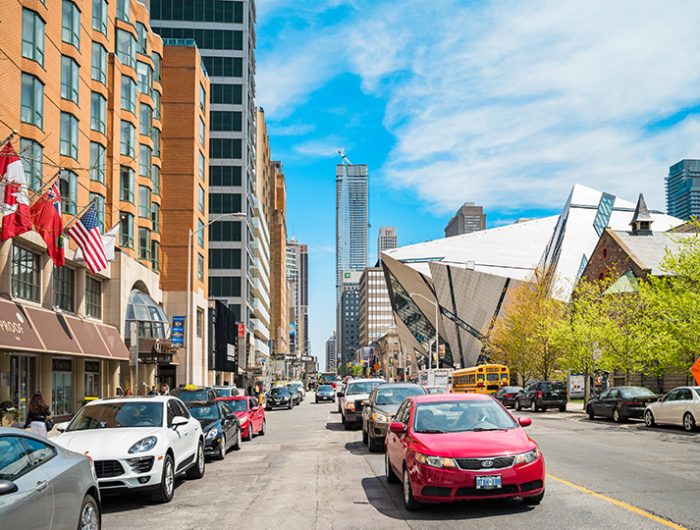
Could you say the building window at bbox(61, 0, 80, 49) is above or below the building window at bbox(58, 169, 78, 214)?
above

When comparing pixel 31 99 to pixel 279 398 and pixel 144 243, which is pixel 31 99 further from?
pixel 279 398

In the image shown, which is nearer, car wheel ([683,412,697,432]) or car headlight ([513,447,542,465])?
car headlight ([513,447,542,465])

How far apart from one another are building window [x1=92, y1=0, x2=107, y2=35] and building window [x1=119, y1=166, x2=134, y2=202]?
7.79m

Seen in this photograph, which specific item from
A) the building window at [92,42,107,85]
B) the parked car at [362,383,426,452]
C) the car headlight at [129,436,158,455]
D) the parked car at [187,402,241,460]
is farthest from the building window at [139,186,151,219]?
the car headlight at [129,436,158,455]

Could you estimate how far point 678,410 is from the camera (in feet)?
84.2

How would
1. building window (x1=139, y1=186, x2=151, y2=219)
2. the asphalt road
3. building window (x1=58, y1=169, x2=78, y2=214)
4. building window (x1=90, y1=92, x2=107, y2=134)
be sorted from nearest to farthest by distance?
the asphalt road, building window (x1=58, y1=169, x2=78, y2=214), building window (x1=90, y1=92, x2=107, y2=134), building window (x1=139, y1=186, x2=151, y2=219)

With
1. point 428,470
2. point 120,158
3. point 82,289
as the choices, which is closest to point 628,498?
point 428,470

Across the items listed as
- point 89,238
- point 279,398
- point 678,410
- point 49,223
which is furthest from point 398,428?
point 279,398

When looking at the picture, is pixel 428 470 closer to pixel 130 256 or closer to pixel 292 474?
pixel 292 474

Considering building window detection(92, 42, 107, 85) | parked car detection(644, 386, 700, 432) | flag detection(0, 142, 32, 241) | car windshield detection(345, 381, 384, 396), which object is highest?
building window detection(92, 42, 107, 85)

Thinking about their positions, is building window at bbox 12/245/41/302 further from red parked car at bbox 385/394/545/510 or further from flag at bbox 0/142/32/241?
red parked car at bbox 385/394/545/510

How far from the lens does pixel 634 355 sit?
3884 centimetres

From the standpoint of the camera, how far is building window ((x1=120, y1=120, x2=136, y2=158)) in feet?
141

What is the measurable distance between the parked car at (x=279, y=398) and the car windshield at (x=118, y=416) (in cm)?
3801
